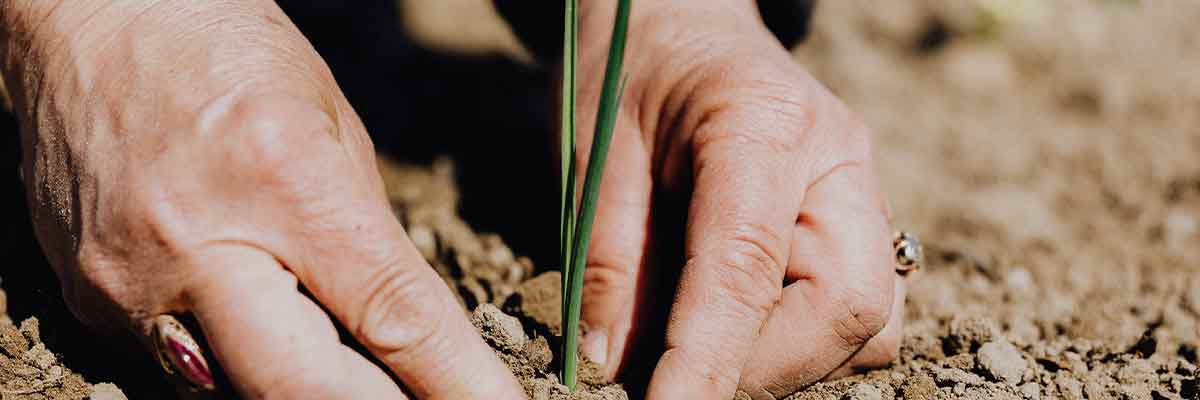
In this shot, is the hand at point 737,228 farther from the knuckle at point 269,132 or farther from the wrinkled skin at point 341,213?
the knuckle at point 269,132

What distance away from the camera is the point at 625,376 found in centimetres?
134

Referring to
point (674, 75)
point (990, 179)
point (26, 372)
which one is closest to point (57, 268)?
point (26, 372)

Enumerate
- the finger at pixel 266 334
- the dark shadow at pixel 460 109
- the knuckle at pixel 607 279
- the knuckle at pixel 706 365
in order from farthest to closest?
1. the dark shadow at pixel 460 109
2. the knuckle at pixel 607 279
3. the knuckle at pixel 706 365
4. the finger at pixel 266 334

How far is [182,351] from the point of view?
107 centimetres

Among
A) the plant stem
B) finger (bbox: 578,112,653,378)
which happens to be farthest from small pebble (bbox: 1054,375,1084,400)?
the plant stem

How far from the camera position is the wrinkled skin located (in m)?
1.03

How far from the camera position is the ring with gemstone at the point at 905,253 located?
4.98 ft

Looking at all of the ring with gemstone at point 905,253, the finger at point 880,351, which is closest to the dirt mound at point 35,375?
the finger at point 880,351

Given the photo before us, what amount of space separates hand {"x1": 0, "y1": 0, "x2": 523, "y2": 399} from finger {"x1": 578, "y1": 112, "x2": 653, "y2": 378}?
0.90 feet

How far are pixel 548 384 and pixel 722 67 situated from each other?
1.73ft

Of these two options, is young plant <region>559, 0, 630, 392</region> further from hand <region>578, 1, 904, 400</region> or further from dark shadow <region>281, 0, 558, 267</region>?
dark shadow <region>281, 0, 558, 267</region>

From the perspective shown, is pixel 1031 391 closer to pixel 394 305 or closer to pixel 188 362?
pixel 394 305

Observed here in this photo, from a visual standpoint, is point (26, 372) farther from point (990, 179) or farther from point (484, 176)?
point (990, 179)

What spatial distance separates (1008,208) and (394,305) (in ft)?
6.07
